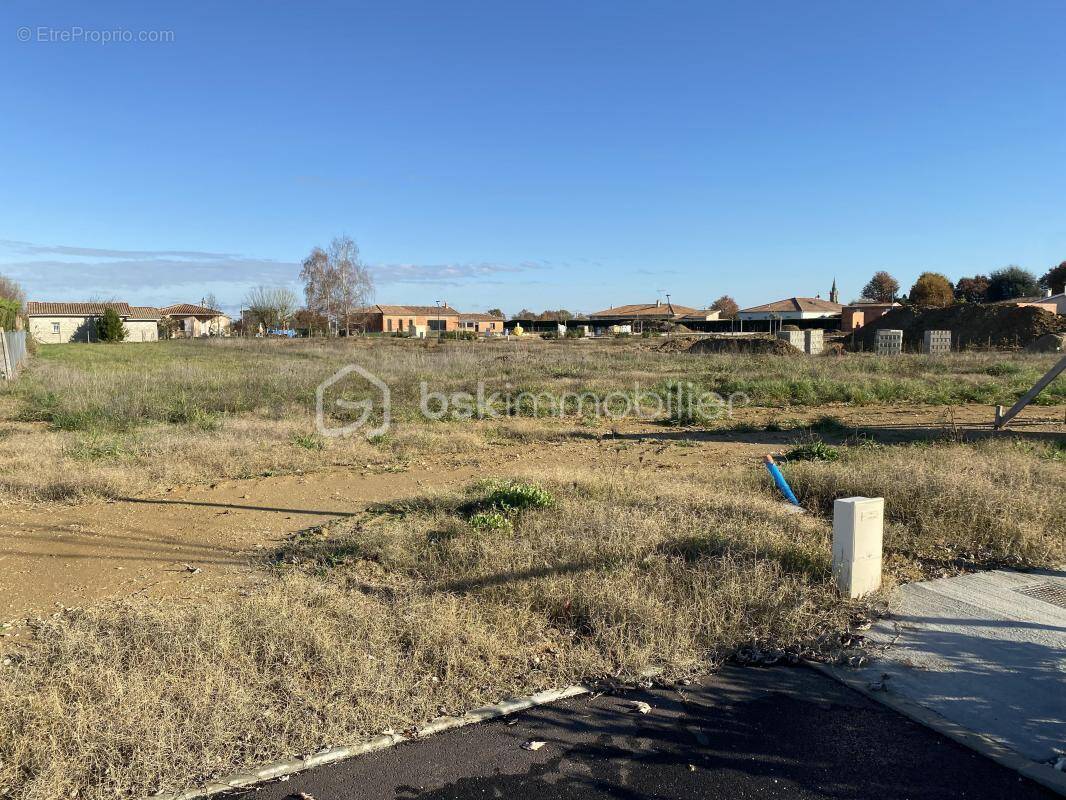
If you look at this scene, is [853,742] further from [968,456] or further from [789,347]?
[789,347]

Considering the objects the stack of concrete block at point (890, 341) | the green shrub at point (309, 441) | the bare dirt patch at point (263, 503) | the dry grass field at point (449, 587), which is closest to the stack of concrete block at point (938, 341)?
the stack of concrete block at point (890, 341)

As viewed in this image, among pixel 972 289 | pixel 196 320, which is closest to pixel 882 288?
pixel 972 289

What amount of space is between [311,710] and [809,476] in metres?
5.85

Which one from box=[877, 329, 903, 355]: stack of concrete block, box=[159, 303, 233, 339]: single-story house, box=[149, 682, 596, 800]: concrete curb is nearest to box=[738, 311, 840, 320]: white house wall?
box=[877, 329, 903, 355]: stack of concrete block

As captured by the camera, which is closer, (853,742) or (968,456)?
(853,742)

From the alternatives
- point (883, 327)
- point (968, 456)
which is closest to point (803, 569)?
point (968, 456)

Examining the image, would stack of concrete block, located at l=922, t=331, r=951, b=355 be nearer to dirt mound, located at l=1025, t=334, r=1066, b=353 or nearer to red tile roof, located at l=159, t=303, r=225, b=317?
dirt mound, located at l=1025, t=334, r=1066, b=353

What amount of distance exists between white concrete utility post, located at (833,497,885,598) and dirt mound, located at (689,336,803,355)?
28.5 m

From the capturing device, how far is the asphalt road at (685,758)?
3.06m

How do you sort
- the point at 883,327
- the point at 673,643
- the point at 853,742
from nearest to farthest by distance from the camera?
1. the point at 853,742
2. the point at 673,643
3. the point at 883,327

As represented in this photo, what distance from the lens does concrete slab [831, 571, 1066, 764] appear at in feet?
11.6

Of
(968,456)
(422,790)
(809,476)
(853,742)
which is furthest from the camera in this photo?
(968,456)

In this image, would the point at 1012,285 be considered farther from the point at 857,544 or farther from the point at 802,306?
the point at 857,544

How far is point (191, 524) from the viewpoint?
691cm
